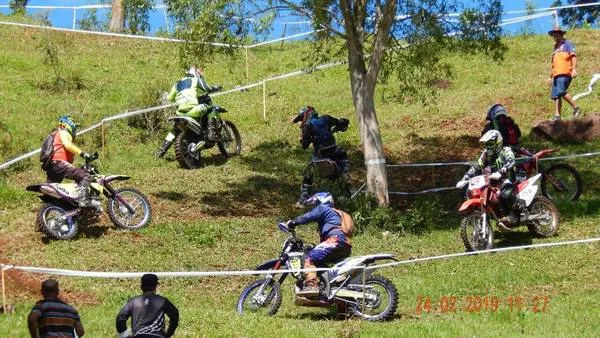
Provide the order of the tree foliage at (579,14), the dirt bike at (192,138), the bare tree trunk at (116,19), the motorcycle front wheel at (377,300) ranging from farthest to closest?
1. the tree foliage at (579,14)
2. the bare tree trunk at (116,19)
3. the dirt bike at (192,138)
4. the motorcycle front wheel at (377,300)

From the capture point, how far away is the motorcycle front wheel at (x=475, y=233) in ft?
44.5

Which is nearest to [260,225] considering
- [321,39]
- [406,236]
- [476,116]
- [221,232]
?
[221,232]

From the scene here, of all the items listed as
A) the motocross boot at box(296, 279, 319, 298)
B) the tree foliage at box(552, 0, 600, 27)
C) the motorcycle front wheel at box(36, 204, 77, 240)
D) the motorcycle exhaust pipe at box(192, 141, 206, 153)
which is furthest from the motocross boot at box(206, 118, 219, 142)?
the tree foliage at box(552, 0, 600, 27)

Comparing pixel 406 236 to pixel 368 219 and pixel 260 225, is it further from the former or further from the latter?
pixel 260 225

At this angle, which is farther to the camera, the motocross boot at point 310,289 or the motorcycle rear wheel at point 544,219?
the motorcycle rear wheel at point 544,219

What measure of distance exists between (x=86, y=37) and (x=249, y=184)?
14780 mm

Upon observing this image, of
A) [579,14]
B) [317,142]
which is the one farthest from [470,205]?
[579,14]

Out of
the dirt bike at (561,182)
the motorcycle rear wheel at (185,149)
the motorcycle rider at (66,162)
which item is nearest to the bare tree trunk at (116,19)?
the motorcycle rear wheel at (185,149)

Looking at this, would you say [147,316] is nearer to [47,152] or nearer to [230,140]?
[47,152]

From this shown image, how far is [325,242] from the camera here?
36.9ft

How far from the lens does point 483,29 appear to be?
17.0m

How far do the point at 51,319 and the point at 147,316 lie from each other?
0.85 metres

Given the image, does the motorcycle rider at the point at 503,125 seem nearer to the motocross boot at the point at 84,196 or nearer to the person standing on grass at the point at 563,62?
the person standing on grass at the point at 563,62

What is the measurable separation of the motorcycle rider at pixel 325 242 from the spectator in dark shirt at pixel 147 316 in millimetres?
2819
